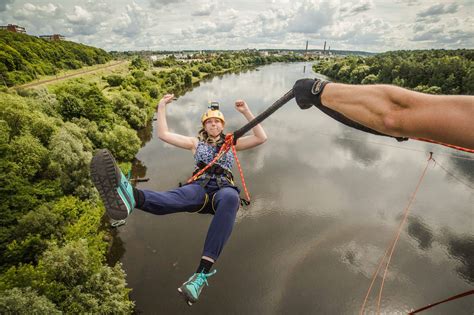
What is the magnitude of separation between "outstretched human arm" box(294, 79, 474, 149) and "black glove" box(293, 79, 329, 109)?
0.20 meters

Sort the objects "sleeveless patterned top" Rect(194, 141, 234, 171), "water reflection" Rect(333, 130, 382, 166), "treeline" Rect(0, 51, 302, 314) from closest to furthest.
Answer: "sleeveless patterned top" Rect(194, 141, 234, 171) → "treeline" Rect(0, 51, 302, 314) → "water reflection" Rect(333, 130, 382, 166)

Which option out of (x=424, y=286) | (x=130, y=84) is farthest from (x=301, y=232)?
(x=130, y=84)

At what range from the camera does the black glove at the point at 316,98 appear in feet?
5.27

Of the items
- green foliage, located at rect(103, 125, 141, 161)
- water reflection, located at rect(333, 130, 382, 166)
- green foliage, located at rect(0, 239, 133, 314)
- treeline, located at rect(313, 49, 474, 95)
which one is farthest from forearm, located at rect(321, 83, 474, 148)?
treeline, located at rect(313, 49, 474, 95)

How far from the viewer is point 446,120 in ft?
3.31

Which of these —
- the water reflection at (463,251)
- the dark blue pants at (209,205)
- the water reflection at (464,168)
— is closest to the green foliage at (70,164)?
the dark blue pants at (209,205)

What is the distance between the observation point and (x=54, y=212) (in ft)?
43.5

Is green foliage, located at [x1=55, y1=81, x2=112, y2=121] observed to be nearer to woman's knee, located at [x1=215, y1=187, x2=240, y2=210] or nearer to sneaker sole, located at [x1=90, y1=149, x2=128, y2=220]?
sneaker sole, located at [x1=90, y1=149, x2=128, y2=220]

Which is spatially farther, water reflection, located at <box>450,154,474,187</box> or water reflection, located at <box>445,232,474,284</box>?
water reflection, located at <box>450,154,474,187</box>

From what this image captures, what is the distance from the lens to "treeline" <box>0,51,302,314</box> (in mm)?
9727

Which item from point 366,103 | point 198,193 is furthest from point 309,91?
point 198,193

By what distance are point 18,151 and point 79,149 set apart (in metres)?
3.01

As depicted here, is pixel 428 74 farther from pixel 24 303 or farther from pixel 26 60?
pixel 26 60

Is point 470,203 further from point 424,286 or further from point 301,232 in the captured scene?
point 301,232
